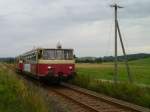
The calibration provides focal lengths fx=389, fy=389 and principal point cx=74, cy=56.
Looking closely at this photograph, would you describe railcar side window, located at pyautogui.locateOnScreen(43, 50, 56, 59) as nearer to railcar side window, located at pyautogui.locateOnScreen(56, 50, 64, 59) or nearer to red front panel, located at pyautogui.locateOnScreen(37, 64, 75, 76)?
railcar side window, located at pyautogui.locateOnScreen(56, 50, 64, 59)

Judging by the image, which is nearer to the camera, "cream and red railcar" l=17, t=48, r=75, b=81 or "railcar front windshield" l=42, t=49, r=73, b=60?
"cream and red railcar" l=17, t=48, r=75, b=81

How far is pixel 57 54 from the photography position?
26.1 m

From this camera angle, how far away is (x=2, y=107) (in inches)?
499

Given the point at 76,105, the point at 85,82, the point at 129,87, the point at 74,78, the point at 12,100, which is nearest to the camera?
the point at 12,100

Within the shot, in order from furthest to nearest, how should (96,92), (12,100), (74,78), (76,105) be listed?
1. (74,78)
2. (96,92)
3. (76,105)
4. (12,100)

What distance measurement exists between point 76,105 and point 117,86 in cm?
416

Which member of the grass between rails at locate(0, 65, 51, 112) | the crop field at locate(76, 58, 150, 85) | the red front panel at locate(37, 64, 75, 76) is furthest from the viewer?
the crop field at locate(76, 58, 150, 85)

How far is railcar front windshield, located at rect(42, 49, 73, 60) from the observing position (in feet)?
84.9

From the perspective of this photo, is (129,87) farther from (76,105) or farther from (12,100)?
(12,100)

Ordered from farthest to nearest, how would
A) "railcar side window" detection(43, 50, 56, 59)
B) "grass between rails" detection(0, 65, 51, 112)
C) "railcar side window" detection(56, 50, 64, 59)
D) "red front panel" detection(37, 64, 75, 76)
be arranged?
1. "railcar side window" detection(56, 50, 64, 59)
2. "railcar side window" detection(43, 50, 56, 59)
3. "red front panel" detection(37, 64, 75, 76)
4. "grass between rails" detection(0, 65, 51, 112)

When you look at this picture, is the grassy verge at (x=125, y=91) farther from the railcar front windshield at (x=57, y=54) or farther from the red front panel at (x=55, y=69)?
the railcar front windshield at (x=57, y=54)

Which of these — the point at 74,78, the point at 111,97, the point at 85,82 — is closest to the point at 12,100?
the point at 111,97

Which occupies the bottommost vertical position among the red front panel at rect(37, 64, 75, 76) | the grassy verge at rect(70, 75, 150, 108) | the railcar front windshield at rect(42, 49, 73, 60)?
the grassy verge at rect(70, 75, 150, 108)

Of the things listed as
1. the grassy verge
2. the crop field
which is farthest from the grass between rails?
the crop field
